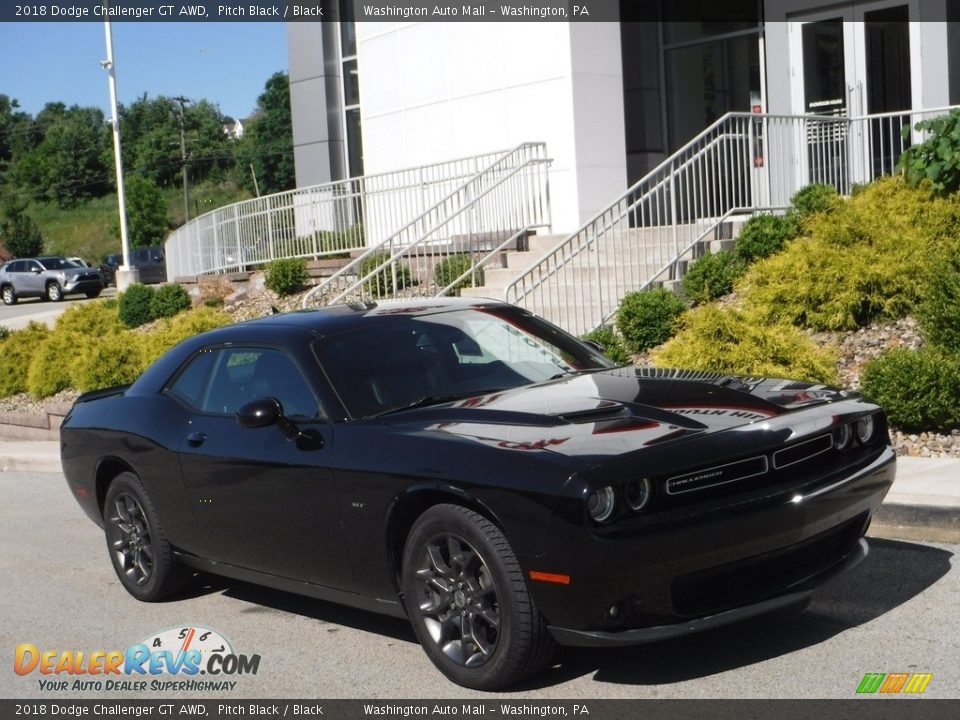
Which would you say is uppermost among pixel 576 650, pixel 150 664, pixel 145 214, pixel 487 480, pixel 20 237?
pixel 145 214

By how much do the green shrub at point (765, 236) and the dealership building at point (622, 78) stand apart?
412cm

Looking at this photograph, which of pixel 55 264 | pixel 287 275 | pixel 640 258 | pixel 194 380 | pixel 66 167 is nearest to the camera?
pixel 194 380

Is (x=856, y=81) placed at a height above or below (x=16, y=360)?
above

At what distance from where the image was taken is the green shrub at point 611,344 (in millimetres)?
10922

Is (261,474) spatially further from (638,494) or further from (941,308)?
(941,308)

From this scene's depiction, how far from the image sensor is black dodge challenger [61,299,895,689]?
14.6 feet

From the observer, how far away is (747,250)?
12.2m

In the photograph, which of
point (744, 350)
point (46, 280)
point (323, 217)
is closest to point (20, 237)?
point (46, 280)

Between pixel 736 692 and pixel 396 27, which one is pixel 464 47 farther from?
pixel 736 692

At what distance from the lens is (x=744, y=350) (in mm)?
9789

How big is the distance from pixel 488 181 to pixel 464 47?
3.00 meters

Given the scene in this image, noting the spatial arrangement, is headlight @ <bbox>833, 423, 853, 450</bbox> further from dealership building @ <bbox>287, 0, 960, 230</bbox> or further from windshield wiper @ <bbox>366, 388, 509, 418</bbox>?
dealership building @ <bbox>287, 0, 960, 230</bbox>

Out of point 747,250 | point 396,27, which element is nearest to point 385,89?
point 396,27

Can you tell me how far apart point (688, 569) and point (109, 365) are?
41.0 ft
